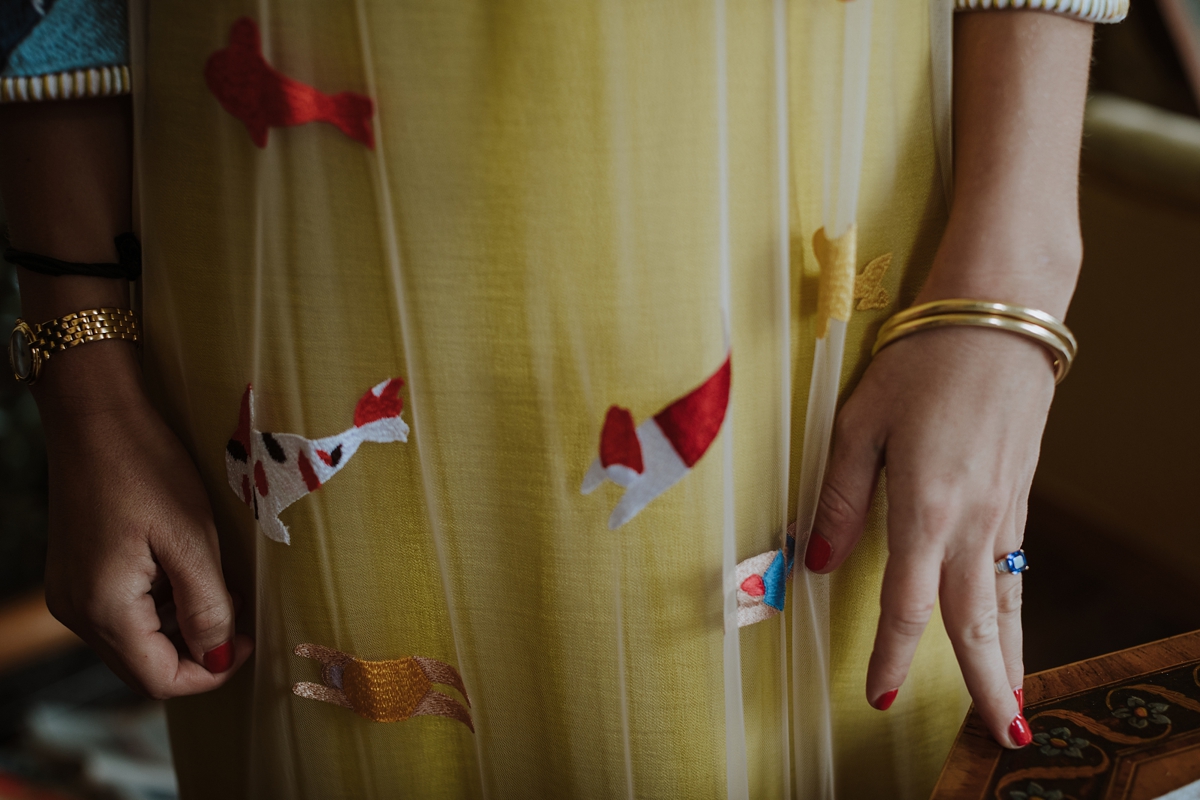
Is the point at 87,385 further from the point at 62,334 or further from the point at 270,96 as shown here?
the point at 270,96

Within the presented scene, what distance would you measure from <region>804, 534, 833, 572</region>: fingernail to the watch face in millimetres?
473

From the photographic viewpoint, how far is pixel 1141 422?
4.75 ft

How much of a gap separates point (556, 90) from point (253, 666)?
42 centimetres

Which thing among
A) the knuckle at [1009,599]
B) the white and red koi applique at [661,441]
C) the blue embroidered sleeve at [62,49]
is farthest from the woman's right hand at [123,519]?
the knuckle at [1009,599]

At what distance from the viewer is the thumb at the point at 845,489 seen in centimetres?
43

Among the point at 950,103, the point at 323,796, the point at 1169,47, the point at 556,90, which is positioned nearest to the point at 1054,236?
the point at 950,103

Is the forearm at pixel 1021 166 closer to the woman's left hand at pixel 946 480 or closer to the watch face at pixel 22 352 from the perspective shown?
the woman's left hand at pixel 946 480

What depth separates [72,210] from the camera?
454 millimetres

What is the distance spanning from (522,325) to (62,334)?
28 centimetres

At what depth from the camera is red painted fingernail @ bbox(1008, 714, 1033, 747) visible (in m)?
0.46

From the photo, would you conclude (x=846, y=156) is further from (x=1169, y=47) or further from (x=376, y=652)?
(x=1169, y=47)

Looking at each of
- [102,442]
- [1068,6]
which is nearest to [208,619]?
[102,442]

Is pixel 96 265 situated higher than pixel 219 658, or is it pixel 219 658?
pixel 96 265

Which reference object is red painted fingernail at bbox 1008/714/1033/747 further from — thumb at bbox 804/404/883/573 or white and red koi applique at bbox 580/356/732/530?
white and red koi applique at bbox 580/356/732/530
